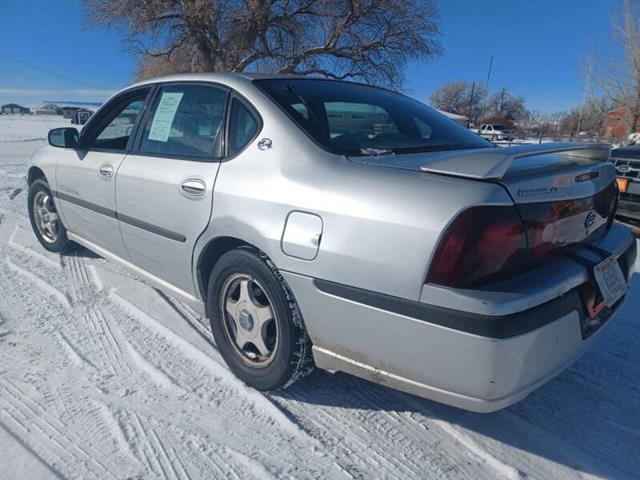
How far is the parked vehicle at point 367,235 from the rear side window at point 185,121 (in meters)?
0.01

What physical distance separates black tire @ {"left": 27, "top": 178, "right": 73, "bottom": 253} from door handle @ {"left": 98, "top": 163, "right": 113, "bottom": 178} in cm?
114

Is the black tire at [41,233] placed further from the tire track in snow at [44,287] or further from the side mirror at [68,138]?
the side mirror at [68,138]

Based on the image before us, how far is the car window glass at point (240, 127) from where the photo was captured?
2305 millimetres

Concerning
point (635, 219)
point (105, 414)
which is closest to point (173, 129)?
point (105, 414)

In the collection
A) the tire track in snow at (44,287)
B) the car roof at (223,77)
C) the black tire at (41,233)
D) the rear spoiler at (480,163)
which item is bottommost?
the tire track in snow at (44,287)

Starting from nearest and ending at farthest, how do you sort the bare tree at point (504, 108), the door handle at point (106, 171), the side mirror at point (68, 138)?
the door handle at point (106, 171) → the side mirror at point (68, 138) → the bare tree at point (504, 108)

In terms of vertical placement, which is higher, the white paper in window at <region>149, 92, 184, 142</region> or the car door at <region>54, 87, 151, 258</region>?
the white paper in window at <region>149, 92, 184, 142</region>

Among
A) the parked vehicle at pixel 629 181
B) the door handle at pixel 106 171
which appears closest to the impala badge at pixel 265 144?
the door handle at pixel 106 171

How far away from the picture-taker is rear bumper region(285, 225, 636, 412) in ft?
5.28

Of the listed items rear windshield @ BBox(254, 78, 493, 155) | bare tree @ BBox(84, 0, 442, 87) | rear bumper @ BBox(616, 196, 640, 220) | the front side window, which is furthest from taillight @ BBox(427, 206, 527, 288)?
bare tree @ BBox(84, 0, 442, 87)

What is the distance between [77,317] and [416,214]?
7.98 feet

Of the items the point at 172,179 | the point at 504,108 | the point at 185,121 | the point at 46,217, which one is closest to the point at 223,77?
the point at 185,121

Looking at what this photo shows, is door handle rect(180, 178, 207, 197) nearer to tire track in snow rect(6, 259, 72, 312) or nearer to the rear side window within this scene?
the rear side window

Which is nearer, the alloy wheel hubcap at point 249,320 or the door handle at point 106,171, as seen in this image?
the alloy wheel hubcap at point 249,320
